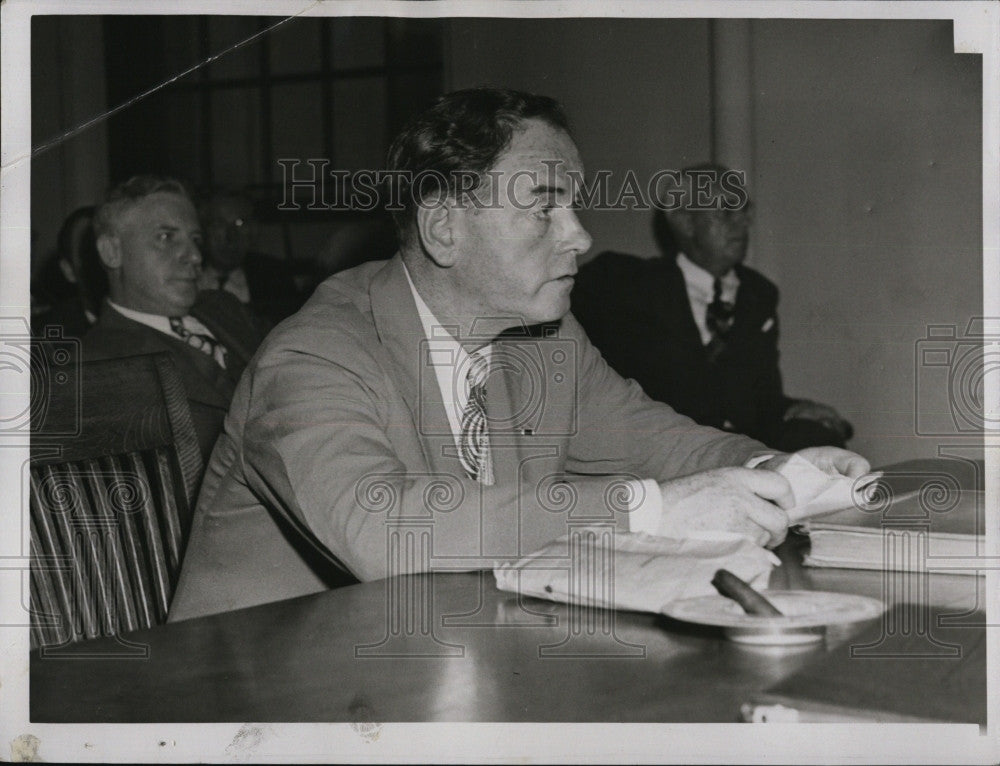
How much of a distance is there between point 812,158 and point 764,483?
7.27ft

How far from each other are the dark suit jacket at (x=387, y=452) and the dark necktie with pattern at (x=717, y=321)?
163 centimetres

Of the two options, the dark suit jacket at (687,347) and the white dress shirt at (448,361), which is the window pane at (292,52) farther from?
the white dress shirt at (448,361)

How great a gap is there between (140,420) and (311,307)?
0.80ft

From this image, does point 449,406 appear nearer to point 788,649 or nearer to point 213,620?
point 213,620

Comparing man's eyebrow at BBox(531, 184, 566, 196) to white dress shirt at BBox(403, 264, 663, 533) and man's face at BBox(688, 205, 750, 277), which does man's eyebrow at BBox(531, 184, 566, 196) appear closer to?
white dress shirt at BBox(403, 264, 663, 533)

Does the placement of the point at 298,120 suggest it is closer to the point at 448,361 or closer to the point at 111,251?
the point at 111,251

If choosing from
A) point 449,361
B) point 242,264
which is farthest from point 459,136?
point 242,264

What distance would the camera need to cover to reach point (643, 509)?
98 centimetres

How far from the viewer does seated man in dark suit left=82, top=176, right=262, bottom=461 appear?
8.30 ft

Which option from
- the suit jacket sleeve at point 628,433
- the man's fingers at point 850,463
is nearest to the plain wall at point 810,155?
the suit jacket sleeve at point 628,433

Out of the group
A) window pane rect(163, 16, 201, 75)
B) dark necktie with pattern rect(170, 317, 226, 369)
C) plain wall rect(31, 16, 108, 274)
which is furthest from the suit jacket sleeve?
window pane rect(163, 16, 201, 75)

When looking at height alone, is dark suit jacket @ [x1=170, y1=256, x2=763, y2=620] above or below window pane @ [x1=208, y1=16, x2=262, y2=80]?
below

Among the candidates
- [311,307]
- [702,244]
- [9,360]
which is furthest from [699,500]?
[702,244]

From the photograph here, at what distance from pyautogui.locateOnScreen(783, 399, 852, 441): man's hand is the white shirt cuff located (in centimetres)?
208
